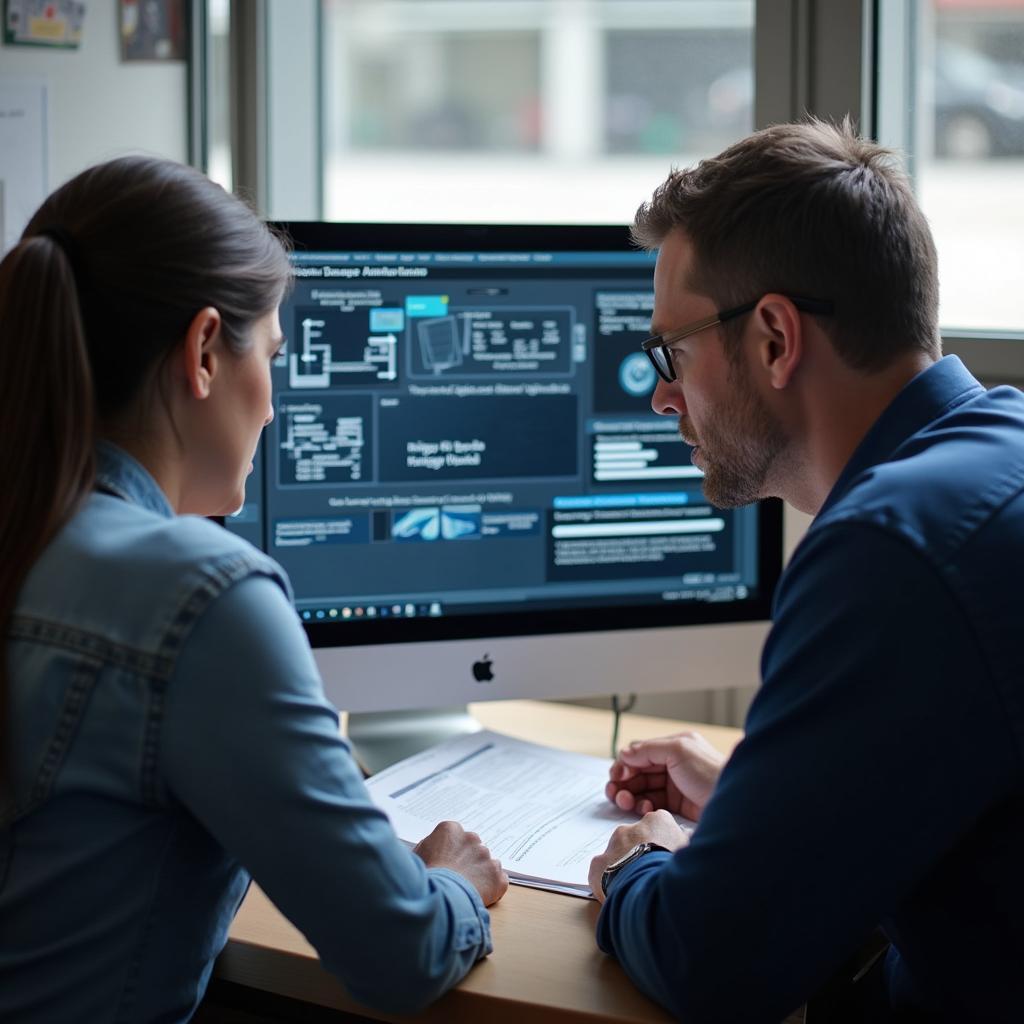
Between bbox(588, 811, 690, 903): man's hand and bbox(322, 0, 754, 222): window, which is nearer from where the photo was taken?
bbox(588, 811, 690, 903): man's hand

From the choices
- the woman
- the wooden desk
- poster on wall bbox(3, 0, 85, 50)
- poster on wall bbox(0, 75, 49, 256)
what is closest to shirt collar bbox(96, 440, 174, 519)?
the woman

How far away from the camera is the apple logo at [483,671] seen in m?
1.45

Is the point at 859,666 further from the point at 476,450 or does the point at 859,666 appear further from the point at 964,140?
the point at 964,140

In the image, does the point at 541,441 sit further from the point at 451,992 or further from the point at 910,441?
the point at 451,992

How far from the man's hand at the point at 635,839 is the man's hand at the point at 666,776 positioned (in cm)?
10

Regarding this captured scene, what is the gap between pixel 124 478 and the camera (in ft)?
3.11

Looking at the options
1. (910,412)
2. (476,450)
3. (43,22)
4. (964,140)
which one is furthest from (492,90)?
(910,412)

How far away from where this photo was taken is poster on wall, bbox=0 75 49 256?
5.80 ft

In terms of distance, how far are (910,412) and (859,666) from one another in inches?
11.6

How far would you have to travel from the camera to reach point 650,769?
133cm

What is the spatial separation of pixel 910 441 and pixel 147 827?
0.64 m

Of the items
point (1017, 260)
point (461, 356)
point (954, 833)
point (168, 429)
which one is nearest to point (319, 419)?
point (461, 356)

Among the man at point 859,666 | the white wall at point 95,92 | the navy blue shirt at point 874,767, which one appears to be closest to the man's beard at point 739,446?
the man at point 859,666

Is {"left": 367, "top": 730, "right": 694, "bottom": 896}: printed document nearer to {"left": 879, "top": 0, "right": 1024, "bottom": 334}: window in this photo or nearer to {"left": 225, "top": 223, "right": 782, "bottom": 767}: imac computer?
{"left": 225, "top": 223, "right": 782, "bottom": 767}: imac computer
